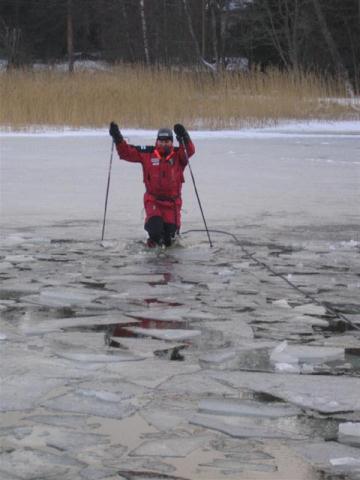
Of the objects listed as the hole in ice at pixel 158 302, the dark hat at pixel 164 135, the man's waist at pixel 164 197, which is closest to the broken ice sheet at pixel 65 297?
the hole in ice at pixel 158 302

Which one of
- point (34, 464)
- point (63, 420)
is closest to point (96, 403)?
point (63, 420)

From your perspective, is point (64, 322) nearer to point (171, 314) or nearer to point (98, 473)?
point (171, 314)

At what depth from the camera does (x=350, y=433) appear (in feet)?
11.3

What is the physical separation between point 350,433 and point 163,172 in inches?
181

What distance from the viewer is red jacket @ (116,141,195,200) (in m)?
7.83

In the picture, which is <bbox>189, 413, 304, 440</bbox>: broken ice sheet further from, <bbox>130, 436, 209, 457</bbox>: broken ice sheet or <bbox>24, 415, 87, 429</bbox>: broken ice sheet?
<bbox>24, 415, 87, 429</bbox>: broken ice sheet

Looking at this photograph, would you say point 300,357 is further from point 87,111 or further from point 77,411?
point 87,111

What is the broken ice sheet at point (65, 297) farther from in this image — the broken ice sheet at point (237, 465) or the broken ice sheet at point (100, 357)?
the broken ice sheet at point (237, 465)

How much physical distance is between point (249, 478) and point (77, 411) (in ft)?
2.61

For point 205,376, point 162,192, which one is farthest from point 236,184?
point 205,376

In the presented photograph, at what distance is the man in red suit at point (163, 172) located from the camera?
7.82 metres

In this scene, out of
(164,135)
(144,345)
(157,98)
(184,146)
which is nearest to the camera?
(144,345)

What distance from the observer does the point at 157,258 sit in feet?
24.0

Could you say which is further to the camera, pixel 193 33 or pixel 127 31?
pixel 127 31
